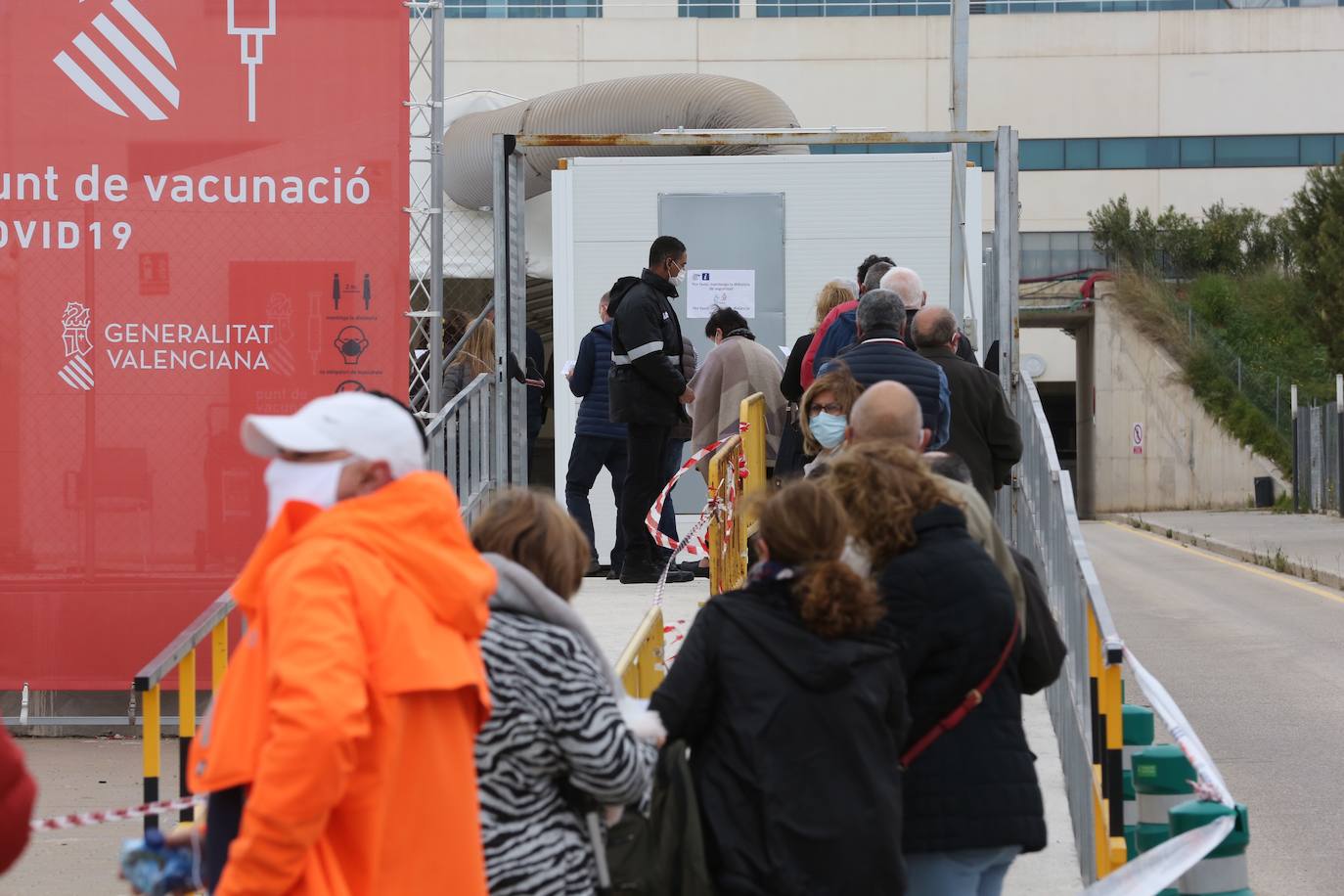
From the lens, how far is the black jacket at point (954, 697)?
3.97 meters

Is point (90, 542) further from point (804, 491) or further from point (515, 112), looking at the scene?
point (515, 112)

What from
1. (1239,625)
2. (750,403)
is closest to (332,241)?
(750,403)

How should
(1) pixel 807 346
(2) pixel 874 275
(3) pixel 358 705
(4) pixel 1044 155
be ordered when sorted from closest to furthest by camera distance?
(3) pixel 358 705 → (2) pixel 874 275 → (1) pixel 807 346 → (4) pixel 1044 155

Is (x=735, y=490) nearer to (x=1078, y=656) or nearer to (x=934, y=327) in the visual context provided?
(x=934, y=327)

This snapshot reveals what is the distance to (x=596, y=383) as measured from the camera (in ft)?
35.8

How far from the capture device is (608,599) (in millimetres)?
9891

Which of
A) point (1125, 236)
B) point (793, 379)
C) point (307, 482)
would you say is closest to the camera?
point (307, 482)

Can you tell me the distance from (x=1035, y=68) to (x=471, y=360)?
1381 inches

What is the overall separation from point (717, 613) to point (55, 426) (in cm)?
704

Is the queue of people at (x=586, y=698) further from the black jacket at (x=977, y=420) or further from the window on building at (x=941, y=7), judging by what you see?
the window on building at (x=941, y=7)

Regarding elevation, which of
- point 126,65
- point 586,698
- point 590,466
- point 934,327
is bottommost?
point 586,698

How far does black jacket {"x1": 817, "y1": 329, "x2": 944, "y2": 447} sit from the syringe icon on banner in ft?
14.0

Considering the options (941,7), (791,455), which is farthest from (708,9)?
(791,455)

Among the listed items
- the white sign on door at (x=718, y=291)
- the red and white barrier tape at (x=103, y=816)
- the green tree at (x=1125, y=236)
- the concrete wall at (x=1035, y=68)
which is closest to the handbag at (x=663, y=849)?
the red and white barrier tape at (x=103, y=816)
